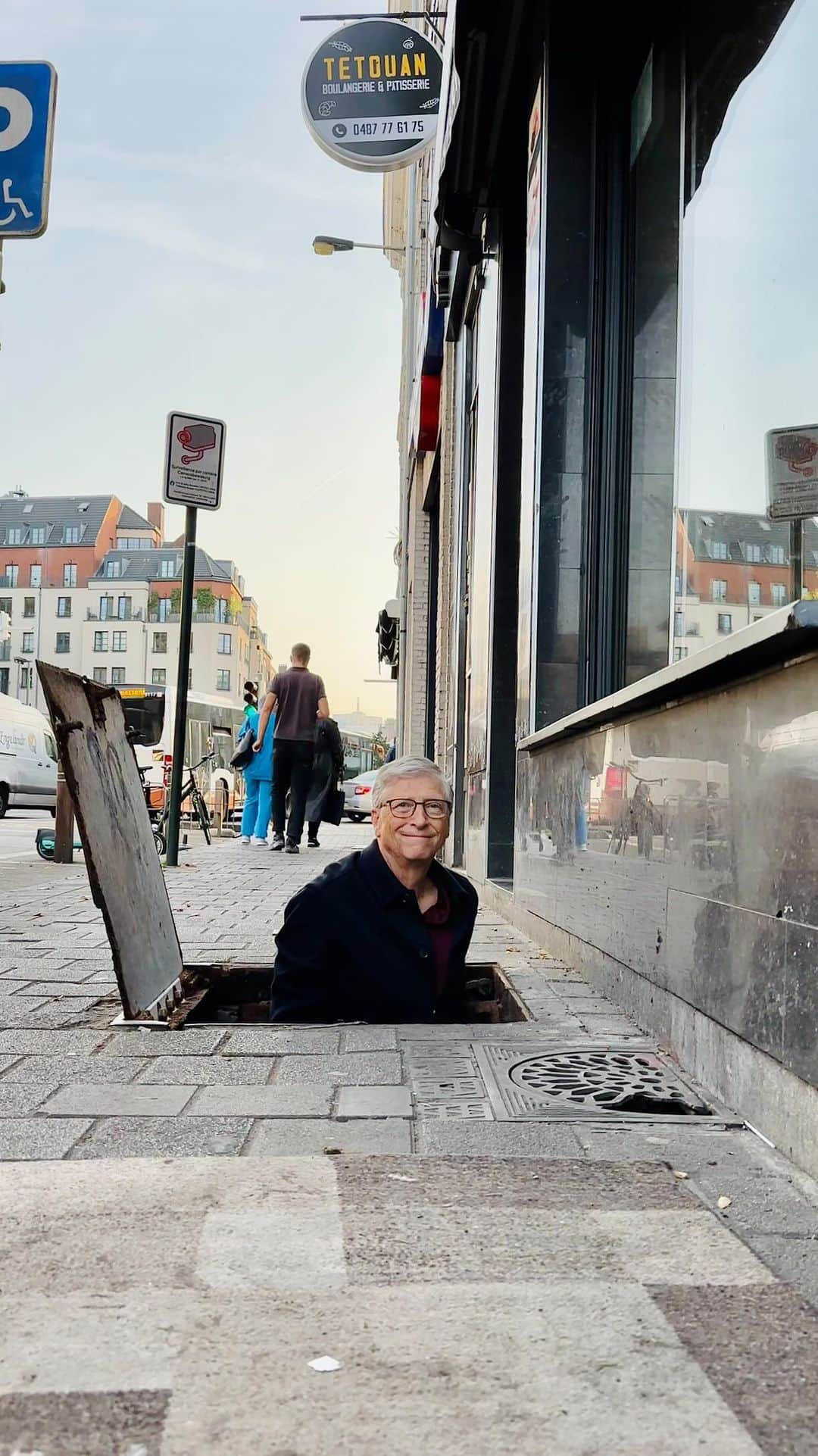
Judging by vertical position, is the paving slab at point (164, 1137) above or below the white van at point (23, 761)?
below

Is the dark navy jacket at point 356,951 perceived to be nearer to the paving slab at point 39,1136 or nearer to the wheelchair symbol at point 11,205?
the paving slab at point 39,1136

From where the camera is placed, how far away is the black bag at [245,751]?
1455cm

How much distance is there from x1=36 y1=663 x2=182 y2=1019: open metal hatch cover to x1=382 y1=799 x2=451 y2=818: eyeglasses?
82 centimetres

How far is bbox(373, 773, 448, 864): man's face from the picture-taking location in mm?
4109

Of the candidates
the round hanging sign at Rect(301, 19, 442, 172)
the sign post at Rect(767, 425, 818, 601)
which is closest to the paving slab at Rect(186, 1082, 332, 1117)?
the sign post at Rect(767, 425, 818, 601)

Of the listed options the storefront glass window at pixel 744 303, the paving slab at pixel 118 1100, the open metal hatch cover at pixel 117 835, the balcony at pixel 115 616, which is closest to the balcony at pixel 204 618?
the balcony at pixel 115 616

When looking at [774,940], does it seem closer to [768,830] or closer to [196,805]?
[768,830]

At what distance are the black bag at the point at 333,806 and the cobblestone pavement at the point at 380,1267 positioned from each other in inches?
480

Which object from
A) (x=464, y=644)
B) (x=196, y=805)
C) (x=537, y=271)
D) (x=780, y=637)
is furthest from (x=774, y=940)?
(x=196, y=805)

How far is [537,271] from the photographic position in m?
6.43

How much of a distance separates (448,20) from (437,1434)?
654cm

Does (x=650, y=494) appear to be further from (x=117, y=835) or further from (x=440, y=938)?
(x=117, y=835)

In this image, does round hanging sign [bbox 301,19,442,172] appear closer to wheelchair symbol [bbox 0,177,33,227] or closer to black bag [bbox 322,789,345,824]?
wheelchair symbol [bbox 0,177,33,227]

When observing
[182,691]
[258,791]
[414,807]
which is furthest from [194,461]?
[414,807]
